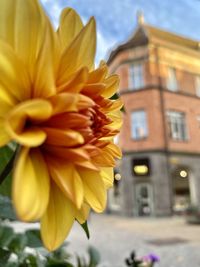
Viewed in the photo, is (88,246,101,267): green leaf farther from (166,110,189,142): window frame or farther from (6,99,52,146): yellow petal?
(166,110,189,142): window frame

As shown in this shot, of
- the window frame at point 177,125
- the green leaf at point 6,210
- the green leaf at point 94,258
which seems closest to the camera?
Result: the green leaf at point 6,210

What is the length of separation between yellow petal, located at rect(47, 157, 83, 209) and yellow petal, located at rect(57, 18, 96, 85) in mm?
62

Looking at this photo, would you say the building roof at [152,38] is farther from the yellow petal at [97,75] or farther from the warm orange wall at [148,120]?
the yellow petal at [97,75]

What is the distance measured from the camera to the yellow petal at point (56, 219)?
213 millimetres

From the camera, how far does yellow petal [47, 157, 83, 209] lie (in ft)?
0.68

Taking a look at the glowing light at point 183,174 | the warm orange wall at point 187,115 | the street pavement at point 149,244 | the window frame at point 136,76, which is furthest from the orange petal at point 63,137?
the glowing light at point 183,174

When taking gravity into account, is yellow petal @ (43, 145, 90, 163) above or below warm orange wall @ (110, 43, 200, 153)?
below

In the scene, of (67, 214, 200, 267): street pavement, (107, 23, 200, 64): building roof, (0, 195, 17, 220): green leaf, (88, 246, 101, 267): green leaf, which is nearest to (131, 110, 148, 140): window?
(107, 23, 200, 64): building roof

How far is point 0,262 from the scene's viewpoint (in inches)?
15.5

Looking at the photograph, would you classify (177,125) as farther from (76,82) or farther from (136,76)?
(76,82)

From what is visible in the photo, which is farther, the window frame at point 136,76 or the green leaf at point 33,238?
the window frame at point 136,76

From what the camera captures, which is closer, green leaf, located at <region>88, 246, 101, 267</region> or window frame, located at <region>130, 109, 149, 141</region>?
green leaf, located at <region>88, 246, 101, 267</region>

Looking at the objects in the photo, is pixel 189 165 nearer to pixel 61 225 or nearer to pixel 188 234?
pixel 188 234

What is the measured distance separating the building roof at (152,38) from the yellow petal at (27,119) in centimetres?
1277
